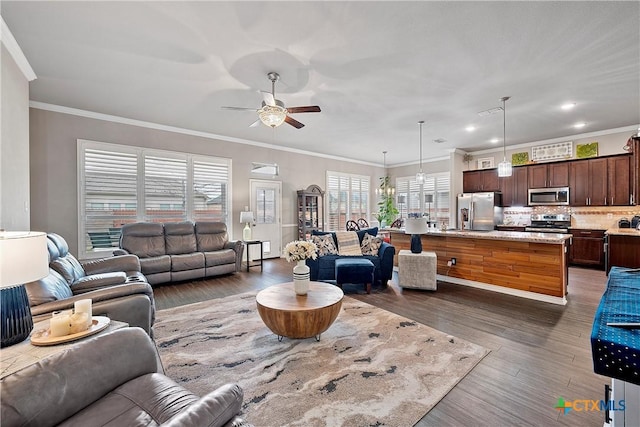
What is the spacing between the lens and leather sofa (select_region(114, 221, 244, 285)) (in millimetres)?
4691

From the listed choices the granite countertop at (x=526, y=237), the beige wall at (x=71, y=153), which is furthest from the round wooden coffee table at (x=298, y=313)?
the beige wall at (x=71, y=153)

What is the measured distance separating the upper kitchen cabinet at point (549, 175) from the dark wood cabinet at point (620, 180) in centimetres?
69

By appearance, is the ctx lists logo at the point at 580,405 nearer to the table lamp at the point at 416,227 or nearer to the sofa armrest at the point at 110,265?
the table lamp at the point at 416,227

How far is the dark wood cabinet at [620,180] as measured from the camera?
5.34 m

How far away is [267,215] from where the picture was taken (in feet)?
23.1

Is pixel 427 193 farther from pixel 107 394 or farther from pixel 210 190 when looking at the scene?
pixel 107 394

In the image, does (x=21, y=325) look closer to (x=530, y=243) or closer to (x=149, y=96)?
(x=149, y=96)

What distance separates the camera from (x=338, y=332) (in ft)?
9.47

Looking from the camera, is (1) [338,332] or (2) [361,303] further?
(2) [361,303]

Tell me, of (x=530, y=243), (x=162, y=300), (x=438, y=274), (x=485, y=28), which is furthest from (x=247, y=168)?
(x=530, y=243)

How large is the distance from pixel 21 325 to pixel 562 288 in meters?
5.43

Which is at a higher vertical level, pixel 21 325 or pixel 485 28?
pixel 485 28

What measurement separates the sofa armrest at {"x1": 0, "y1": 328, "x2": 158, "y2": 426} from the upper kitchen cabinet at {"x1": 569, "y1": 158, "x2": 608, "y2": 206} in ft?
26.5

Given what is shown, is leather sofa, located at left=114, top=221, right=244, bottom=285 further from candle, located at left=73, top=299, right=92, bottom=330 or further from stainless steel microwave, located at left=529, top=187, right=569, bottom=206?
stainless steel microwave, located at left=529, top=187, right=569, bottom=206
